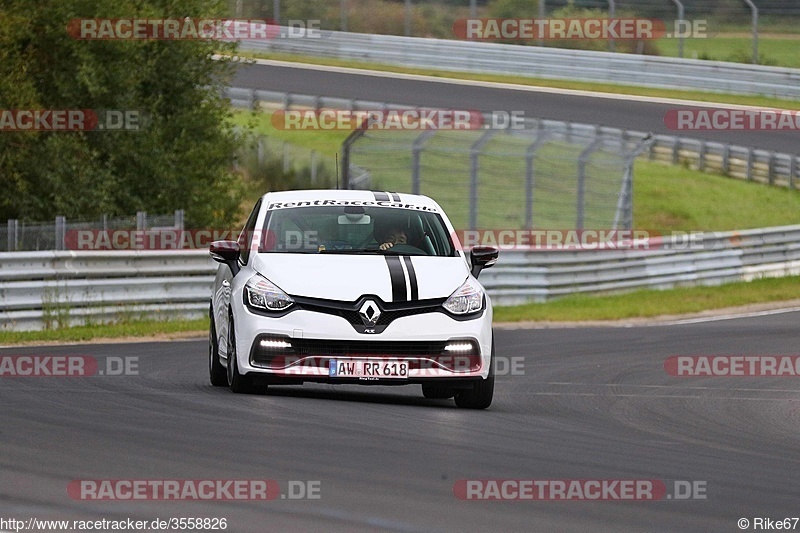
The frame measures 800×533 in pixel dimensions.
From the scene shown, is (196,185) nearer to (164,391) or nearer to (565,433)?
(164,391)

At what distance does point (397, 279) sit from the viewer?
430 inches

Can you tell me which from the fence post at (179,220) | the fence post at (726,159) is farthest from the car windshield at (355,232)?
the fence post at (726,159)

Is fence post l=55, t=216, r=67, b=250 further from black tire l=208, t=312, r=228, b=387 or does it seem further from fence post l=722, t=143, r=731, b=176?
fence post l=722, t=143, r=731, b=176

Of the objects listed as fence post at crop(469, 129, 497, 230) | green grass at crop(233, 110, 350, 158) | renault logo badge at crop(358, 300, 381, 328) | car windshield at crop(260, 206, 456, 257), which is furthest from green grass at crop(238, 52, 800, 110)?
renault logo badge at crop(358, 300, 381, 328)

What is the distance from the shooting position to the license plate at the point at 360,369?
35.1 ft

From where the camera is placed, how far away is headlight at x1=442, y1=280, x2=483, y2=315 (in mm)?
10953

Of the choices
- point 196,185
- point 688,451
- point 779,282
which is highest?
point 688,451

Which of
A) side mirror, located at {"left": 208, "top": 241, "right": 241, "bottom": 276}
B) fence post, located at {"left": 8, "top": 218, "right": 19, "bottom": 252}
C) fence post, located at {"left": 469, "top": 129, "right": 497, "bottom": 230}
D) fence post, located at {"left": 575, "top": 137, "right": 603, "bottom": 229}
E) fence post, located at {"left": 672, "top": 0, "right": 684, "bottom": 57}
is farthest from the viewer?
fence post, located at {"left": 672, "top": 0, "right": 684, "bottom": 57}

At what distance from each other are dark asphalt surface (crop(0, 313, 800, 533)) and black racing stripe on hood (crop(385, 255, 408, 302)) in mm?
778

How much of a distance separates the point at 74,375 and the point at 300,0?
110 feet

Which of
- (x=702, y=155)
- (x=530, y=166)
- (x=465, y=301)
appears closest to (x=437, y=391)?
(x=465, y=301)

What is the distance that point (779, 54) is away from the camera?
144 ft

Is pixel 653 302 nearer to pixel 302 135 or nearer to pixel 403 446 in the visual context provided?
pixel 302 135

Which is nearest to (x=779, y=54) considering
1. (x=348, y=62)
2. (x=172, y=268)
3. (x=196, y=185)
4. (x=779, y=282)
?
(x=348, y=62)
